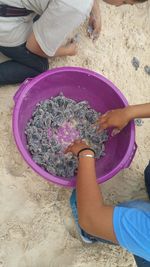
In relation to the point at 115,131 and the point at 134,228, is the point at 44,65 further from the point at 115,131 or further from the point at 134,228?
the point at 134,228

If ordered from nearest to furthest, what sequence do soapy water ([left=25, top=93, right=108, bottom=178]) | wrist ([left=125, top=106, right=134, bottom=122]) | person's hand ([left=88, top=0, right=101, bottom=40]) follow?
wrist ([left=125, top=106, right=134, bottom=122]), soapy water ([left=25, top=93, right=108, bottom=178]), person's hand ([left=88, top=0, right=101, bottom=40])

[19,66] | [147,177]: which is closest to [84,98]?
[19,66]

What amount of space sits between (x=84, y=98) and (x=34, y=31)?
35 centimetres

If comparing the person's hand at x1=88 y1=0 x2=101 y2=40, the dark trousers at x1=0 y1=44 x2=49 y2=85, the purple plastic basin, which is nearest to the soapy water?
the purple plastic basin

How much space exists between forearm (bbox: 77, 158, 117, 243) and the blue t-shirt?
0.02m

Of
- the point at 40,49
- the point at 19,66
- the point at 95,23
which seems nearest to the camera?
the point at 40,49

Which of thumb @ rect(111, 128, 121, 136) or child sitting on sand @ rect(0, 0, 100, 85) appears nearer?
child sitting on sand @ rect(0, 0, 100, 85)

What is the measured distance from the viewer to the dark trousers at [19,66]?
4.97 feet

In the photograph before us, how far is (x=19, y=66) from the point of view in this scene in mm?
1565

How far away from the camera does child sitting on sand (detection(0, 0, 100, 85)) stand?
4.09ft

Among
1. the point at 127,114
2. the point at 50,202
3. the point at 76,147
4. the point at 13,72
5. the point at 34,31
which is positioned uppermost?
the point at 34,31

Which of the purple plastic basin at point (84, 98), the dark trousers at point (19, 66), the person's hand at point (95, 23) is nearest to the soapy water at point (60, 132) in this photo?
the purple plastic basin at point (84, 98)

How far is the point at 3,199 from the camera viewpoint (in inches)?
56.3

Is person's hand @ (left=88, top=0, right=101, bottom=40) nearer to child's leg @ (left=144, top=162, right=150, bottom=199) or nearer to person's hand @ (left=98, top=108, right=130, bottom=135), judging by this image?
person's hand @ (left=98, top=108, right=130, bottom=135)
